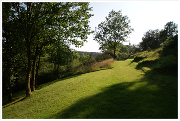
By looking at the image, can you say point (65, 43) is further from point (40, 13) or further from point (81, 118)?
point (81, 118)

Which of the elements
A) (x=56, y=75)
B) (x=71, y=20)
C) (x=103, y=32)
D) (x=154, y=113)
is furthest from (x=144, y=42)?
(x=154, y=113)

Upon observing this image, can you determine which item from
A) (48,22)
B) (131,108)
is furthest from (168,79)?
(48,22)

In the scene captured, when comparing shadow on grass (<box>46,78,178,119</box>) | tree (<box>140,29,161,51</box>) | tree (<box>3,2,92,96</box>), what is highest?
tree (<box>140,29,161,51</box>)

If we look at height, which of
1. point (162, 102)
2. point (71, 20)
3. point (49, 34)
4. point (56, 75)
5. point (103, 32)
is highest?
point (103, 32)

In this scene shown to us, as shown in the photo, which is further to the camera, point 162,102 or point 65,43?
point 65,43

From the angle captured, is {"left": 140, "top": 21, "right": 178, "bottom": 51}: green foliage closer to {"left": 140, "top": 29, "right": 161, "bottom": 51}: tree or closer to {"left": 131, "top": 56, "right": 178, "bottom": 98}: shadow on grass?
{"left": 140, "top": 29, "right": 161, "bottom": 51}: tree

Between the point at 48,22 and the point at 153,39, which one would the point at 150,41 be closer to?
the point at 153,39

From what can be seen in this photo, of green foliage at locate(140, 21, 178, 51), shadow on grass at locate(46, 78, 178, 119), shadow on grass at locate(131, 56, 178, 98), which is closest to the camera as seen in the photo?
shadow on grass at locate(46, 78, 178, 119)

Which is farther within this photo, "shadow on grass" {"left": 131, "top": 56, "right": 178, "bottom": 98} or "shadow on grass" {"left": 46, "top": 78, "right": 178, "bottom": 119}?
"shadow on grass" {"left": 131, "top": 56, "right": 178, "bottom": 98}

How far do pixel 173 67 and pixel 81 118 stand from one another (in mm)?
9087

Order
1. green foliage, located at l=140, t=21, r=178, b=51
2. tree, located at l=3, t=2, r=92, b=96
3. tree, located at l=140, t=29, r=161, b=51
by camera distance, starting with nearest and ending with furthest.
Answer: tree, located at l=3, t=2, r=92, b=96 < green foliage, located at l=140, t=21, r=178, b=51 < tree, located at l=140, t=29, r=161, b=51

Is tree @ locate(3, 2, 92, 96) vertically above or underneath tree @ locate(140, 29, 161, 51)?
underneath

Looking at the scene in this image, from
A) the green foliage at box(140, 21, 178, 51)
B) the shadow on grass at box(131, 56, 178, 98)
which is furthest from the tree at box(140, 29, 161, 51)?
the shadow on grass at box(131, 56, 178, 98)

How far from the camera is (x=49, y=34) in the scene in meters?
10.4
